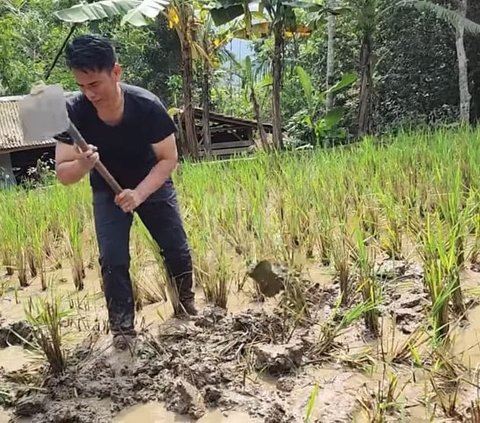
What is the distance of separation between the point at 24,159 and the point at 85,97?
1554cm

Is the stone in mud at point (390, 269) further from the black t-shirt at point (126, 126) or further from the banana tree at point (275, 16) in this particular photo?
the banana tree at point (275, 16)

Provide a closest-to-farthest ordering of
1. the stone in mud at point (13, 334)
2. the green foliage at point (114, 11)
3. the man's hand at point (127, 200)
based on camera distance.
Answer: the man's hand at point (127, 200)
the stone in mud at point (13, 334)
the green foliage at point (114, 11)

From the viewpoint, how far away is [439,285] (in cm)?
213

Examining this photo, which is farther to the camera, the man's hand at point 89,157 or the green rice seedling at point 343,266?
the green rice seedling at point 343,266

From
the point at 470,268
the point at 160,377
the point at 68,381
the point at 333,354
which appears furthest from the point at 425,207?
the point at 68,381

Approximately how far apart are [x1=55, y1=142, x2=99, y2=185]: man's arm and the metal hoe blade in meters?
0.14

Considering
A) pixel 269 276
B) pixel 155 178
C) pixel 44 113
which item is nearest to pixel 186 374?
pixel 269 276

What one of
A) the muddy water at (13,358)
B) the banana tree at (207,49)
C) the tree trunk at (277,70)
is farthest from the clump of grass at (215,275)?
the banana tree at (207,49)

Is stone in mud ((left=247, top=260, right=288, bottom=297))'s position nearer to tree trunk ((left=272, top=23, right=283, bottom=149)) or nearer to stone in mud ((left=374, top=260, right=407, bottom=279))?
stone in mud ((left=374, top=260, right=407, bottom=279))

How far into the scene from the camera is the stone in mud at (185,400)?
1938mm

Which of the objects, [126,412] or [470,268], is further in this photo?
[470,268]

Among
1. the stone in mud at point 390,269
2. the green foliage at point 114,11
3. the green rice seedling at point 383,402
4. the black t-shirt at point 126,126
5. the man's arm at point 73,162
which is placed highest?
the green foliage at point 114,11

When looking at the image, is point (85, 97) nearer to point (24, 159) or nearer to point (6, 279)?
point (6, 279)

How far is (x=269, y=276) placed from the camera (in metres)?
2.55
